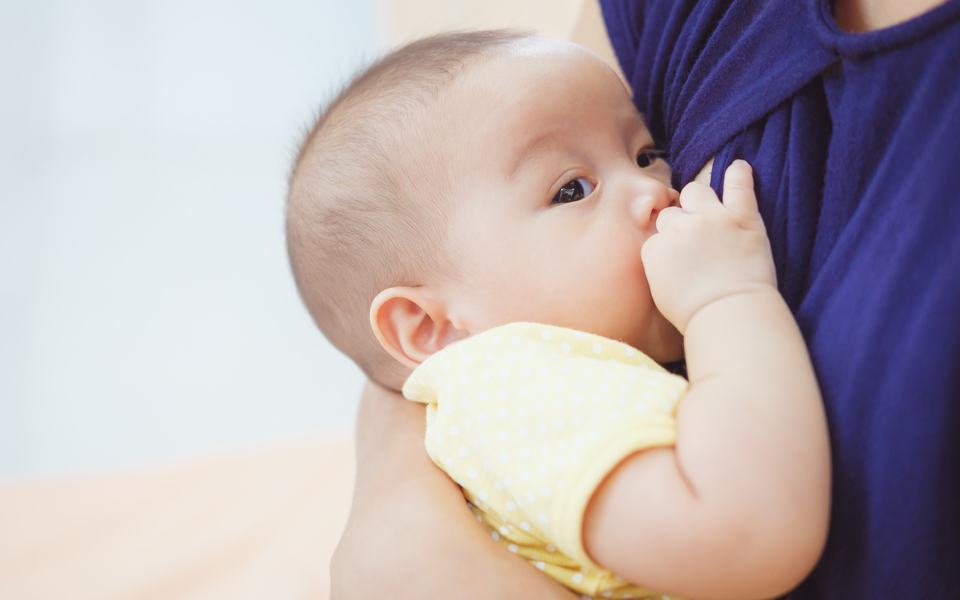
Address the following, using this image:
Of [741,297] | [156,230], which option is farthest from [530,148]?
[156,230]

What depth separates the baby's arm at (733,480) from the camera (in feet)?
Answer: 1.93

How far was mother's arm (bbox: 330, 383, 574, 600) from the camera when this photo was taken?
72cm

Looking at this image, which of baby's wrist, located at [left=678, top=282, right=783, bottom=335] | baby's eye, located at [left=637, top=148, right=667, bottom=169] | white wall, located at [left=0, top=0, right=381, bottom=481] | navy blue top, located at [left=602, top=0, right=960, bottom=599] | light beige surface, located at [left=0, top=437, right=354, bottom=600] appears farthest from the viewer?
white wall, located at [left=0, top=0, right=381, bottom=481]

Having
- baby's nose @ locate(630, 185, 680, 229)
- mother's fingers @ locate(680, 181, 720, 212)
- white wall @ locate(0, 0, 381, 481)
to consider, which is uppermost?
mother's fingers @ locate(680, 181, 720, 212)

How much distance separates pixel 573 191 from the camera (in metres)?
0.86

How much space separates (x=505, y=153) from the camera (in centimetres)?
85

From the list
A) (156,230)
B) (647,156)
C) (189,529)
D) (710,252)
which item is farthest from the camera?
(156,230)

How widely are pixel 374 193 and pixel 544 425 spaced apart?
1.16 ft

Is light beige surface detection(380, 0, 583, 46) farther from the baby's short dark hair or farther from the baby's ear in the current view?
the baby's ear

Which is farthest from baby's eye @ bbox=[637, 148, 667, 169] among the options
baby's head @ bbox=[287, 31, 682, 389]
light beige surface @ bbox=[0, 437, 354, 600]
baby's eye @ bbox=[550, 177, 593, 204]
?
light beige surface @ bbox=[0, 437, 354, 600]

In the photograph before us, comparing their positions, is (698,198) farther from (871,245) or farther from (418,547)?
(418,547)

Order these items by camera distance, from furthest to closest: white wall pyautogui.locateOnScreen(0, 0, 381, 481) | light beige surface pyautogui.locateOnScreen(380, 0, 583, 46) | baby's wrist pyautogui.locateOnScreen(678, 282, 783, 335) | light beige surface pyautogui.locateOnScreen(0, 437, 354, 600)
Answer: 1. white wall pyautogui.locateOnScreen(0, 0, 381, 481)
2. light beige surface pyautogui.locateOnScreen(380, 0, 583, 46)
3. light beige surface pyautogui.locateOnScreen(0, 437, 354, 600)
4. baby's wrist pyautogui.locateOnScreen(678, 282, 783, 335)

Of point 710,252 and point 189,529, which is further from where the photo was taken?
point 189,529

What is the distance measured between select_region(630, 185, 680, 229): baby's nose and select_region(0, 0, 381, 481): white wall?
5.64 feet
